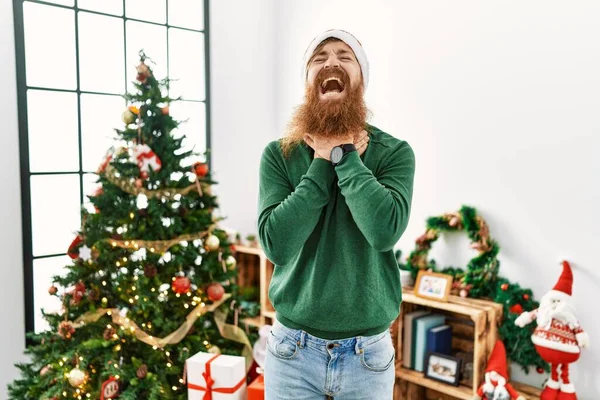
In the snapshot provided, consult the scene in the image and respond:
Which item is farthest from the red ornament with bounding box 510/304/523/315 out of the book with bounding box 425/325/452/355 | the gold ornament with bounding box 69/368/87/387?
the gold ornament with bounding box 69/368/87/387

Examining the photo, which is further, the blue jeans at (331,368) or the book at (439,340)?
the book at (439,340)

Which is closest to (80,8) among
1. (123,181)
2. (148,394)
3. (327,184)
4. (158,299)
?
(123,181)

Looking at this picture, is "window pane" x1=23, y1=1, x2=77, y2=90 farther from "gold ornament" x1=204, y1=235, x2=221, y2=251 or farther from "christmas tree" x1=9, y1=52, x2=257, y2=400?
"gold ornament" x1=204, y1=235, x2=221, y2=251

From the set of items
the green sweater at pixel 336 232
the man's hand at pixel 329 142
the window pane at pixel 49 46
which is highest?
the window pane at pixel 49 46

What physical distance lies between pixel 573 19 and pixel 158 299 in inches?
84.5

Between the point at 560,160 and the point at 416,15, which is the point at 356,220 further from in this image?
the point at 416,15

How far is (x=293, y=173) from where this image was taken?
1.29 meters

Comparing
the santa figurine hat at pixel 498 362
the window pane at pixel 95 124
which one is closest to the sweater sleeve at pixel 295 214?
the santa figurine hat at pixel 498 362

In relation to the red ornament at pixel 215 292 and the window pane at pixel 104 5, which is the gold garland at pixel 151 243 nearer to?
the red ornament at pixel 215 292

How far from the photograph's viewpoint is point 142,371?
6.88 ft

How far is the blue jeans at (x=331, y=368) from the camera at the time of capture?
1199 mm

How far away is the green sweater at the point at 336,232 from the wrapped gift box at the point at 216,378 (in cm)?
79

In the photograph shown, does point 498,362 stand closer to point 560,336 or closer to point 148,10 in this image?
point 560,336

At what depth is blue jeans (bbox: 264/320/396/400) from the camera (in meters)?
1.20
